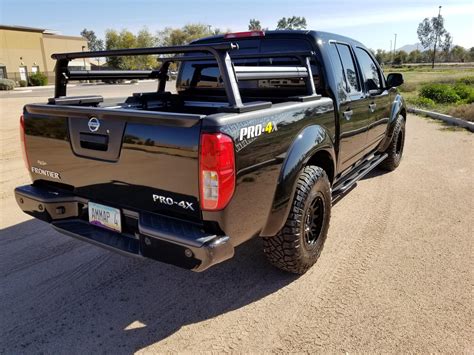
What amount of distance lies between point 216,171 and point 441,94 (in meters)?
17.8

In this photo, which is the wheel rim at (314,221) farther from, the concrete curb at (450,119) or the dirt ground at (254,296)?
the concrete curb at (450,119)

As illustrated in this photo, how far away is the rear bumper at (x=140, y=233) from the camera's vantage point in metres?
2.26

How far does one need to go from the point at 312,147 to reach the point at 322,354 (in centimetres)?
150

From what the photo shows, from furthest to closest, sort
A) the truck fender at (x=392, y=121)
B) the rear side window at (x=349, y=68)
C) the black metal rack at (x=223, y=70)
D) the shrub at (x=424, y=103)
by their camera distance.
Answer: the shrub at (x=424, y=103), the truck fender at (x=392, y=121), the rear side window at (x=349, y=68), the black metal rack at (x=223, y=70)

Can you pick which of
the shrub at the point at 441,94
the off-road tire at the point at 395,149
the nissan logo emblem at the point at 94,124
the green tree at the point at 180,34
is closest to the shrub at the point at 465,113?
the shrub at the point at 441,94

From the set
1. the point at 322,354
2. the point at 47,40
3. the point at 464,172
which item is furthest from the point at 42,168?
the point at 47,40

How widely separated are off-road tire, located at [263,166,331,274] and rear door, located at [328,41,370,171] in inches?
30.3

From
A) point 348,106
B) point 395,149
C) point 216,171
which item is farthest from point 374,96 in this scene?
point 216,171

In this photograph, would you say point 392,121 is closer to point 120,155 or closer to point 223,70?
point 223,70

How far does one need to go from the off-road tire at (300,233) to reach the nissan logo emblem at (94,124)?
59.0 inches

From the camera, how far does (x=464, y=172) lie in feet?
21.0

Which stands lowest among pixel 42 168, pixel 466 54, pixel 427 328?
pixel 427 328

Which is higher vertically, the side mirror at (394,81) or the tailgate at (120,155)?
the side mirror at (394,81)

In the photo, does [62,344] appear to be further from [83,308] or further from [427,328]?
[427,328]
